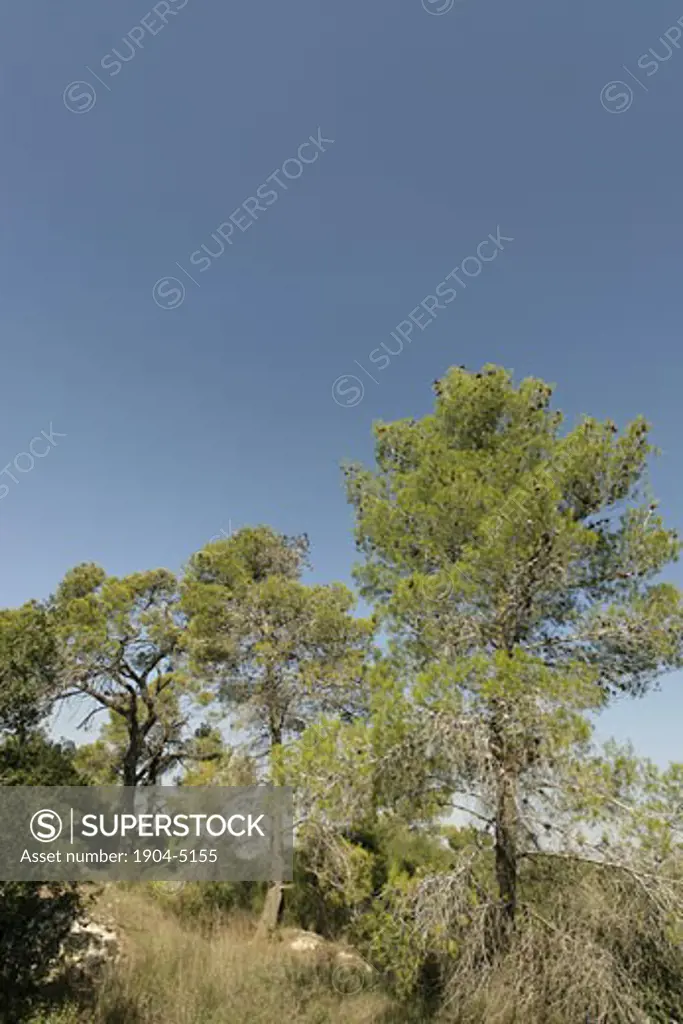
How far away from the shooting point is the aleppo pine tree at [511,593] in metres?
5.47

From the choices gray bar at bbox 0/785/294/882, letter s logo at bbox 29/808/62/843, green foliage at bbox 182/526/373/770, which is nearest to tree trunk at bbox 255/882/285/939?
gray bar at bbox 0/785/294/882

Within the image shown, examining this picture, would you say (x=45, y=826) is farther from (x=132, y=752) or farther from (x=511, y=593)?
(x=132, y=752)

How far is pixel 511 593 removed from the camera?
6.52 meters

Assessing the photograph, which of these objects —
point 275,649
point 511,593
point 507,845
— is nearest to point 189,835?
point 275,649

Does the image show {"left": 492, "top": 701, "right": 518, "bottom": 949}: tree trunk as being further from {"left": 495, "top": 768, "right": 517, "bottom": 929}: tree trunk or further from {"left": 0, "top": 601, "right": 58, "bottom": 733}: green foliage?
{"left": 0, "top": 601, "right": 58, "bottom": 733}: green foliage

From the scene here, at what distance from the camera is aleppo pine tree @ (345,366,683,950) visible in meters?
5.47

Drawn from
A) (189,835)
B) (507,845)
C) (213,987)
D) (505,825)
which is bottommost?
(213,987)

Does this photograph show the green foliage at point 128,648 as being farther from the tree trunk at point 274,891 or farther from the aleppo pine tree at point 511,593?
the aleppo pine tree at point 511,593

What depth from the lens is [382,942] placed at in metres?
5.57

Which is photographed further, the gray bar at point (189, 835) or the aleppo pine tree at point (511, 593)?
the gray bar at point (189, 835)

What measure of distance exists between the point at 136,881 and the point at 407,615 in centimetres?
952

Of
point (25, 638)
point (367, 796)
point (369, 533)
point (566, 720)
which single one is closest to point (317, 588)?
point (369, 533)

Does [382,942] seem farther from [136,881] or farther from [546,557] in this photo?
[136,881]

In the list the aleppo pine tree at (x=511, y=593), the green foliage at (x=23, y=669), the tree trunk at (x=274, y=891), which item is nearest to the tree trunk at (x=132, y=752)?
the tree trunk at (x=274, y=891)
